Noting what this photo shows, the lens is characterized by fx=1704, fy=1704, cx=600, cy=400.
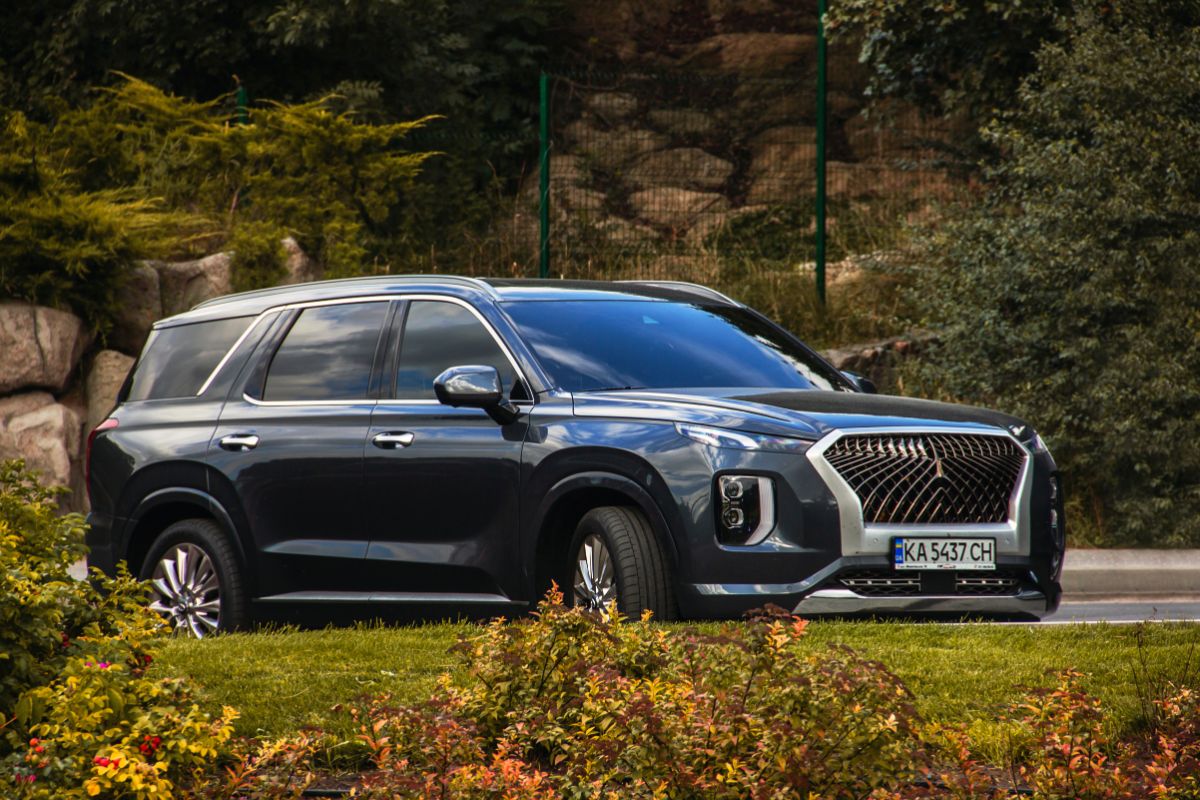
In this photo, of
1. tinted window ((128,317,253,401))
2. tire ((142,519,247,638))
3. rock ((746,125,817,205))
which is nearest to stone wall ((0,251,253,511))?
tinted window ((128,317,253,401))

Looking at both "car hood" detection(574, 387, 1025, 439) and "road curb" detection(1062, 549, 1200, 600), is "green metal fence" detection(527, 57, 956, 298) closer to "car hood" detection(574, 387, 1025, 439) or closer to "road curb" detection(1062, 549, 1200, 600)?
"road curb" detection(1062, 549, 1200, 600)

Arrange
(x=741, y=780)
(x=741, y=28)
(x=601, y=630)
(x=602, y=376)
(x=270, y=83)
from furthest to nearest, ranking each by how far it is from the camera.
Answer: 1. (x=741, y=28)
2. (x=270, y=83)
3. (x=602, y=376)
4. (x=601, y=630)
5. (x=741, y=780)

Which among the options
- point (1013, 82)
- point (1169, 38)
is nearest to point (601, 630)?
point (1169, 38)

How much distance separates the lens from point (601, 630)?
5.10 m

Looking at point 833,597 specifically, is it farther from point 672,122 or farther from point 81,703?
point 672,122

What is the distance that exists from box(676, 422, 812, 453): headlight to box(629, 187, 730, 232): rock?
40.5ft

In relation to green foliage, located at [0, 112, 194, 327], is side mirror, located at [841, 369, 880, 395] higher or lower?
lower

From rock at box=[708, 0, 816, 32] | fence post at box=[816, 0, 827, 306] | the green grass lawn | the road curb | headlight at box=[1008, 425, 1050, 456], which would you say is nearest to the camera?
the green grass lawn

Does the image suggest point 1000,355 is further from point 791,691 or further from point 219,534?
point 791,691

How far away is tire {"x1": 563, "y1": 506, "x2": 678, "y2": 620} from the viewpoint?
7.23 meters

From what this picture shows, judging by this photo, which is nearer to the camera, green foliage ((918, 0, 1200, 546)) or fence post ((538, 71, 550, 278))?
green foliage ((918, 0, 1200, 546))

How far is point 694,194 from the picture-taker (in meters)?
20.5

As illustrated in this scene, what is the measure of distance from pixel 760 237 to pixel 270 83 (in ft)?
22.5

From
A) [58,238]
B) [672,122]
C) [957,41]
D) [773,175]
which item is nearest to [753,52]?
[672,122]
